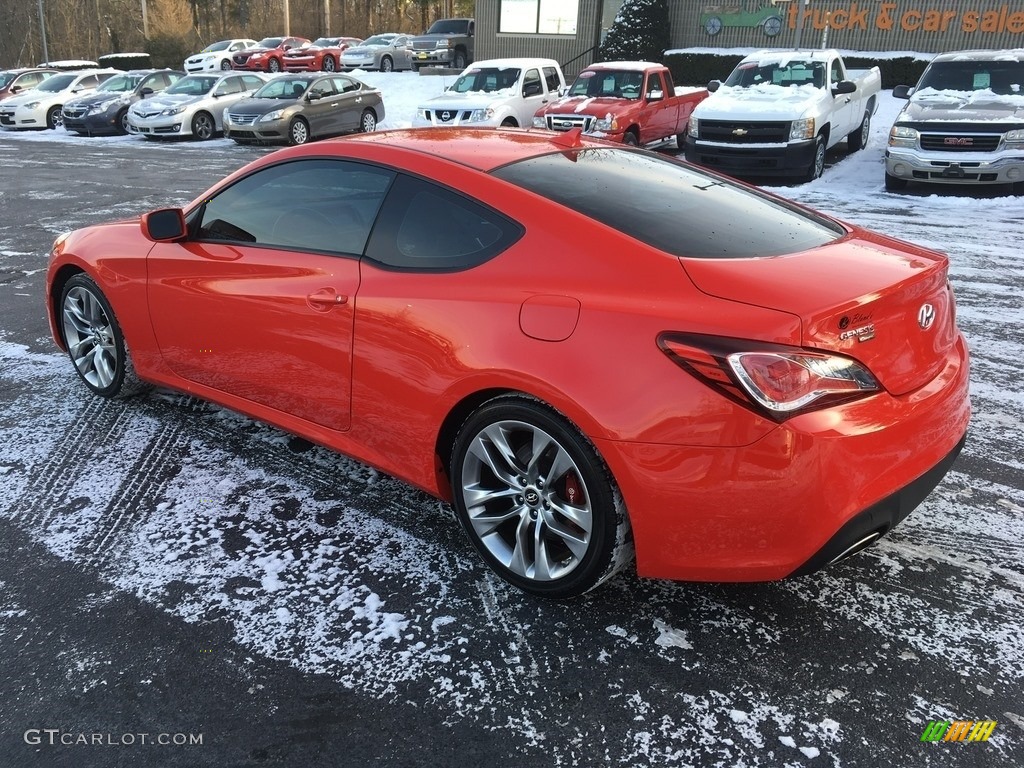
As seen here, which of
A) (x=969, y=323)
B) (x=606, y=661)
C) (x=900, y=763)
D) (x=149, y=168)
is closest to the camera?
(x=900, y=763)

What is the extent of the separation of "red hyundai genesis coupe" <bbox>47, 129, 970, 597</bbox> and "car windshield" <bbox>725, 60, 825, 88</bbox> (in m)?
11.7

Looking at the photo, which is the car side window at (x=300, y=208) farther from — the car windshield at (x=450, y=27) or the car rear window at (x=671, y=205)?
the car windshield at (x=450, y=27)

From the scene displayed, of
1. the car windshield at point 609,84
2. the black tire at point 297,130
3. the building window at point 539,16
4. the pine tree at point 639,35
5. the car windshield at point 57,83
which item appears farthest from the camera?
the building window at point 539,16

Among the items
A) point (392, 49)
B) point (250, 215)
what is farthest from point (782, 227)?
point (392, 49)

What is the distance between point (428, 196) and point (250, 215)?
42.8 inches

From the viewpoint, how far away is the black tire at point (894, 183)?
12.1 meters

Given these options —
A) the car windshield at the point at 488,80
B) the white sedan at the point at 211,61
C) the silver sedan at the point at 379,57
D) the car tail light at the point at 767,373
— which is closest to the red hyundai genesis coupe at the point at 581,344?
the car tail light at the point at 767,373

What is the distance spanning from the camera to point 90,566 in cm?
319

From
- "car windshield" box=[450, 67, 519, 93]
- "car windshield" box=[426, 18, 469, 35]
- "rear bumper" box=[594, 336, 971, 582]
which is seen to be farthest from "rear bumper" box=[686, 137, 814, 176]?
"car windshield" box=[426, 18, 469, 35]

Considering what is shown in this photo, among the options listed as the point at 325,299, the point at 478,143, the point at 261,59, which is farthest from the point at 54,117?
the point at 325,299

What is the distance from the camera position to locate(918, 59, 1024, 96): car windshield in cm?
1204

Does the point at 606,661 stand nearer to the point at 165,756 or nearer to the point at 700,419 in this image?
the point at 700,419

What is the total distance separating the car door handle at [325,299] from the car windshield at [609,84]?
13.5 m

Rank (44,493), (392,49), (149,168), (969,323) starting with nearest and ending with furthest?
(44,493) → (969,323) → (149,168) → (392,49)
